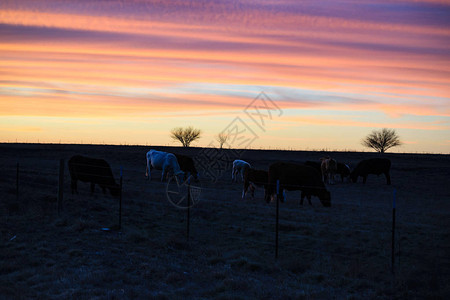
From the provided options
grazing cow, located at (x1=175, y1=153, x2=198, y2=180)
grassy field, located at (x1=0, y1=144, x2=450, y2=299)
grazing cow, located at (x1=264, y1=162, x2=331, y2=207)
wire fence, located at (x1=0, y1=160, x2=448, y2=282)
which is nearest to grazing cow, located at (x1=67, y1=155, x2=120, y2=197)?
wire fence, located at (x1=0, y1=160, x2=448, y2=282)

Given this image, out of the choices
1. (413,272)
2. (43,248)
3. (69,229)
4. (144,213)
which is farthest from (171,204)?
(413,272)

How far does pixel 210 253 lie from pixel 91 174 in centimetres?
1017

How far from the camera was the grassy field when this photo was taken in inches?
295

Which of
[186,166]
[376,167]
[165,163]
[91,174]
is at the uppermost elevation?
[376,167]

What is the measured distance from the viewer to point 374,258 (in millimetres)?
9828

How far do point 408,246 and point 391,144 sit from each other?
84.7 m

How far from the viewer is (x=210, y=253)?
386 inches

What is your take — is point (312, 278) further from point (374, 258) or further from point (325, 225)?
point (325, 225)

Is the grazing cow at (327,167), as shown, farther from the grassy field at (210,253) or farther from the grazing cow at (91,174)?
the grazing cow at (91,174)

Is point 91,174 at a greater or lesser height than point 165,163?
lesser

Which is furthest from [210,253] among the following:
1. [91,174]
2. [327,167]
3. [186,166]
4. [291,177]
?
[327,167]

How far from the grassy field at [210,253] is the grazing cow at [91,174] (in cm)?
222

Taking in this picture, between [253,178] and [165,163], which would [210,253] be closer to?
[253,178]

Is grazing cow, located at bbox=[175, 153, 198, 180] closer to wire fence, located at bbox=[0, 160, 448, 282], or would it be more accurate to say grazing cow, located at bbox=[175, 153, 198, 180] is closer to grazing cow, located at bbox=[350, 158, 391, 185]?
wire fence, located at bbox=[0, 160, 448, 282]
